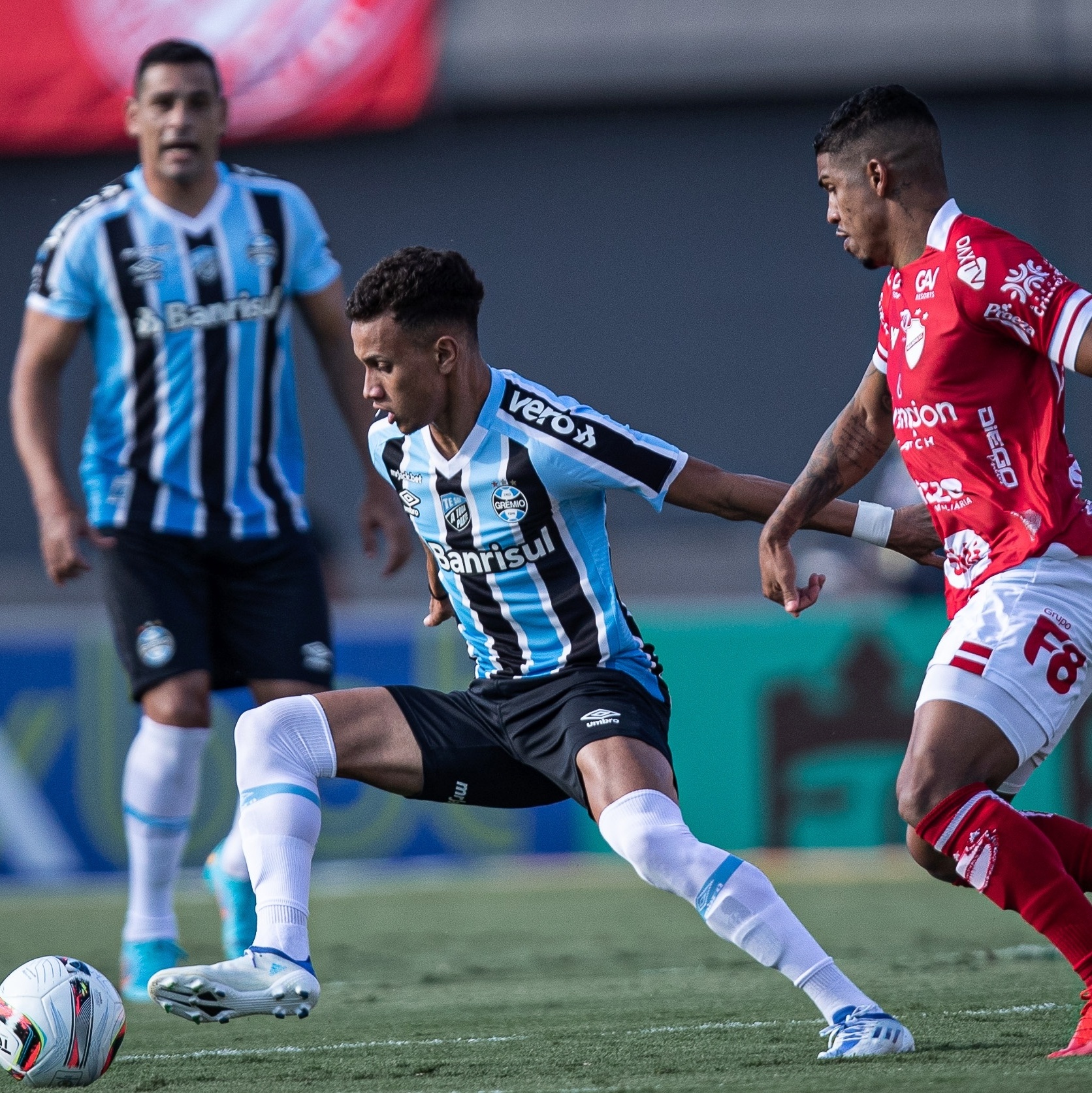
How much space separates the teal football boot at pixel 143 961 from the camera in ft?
17.2

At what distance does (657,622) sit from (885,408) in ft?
17.1

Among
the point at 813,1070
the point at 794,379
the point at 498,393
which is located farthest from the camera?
the point at 794,379

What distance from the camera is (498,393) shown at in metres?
4.26

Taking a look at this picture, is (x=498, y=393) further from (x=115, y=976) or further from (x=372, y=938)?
(x=372, y=938)

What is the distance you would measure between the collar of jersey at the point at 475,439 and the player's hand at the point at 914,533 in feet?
3.11

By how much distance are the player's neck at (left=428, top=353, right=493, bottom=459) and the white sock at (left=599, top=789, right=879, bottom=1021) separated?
38.4 inches

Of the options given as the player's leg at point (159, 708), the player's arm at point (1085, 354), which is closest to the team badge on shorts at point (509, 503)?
the player's arm at point (1085, 354)

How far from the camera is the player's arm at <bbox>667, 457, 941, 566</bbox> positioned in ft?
13.5

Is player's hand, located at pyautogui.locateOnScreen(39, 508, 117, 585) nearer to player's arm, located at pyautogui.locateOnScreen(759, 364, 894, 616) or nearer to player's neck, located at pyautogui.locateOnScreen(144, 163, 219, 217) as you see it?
player's neck, located at pyautogui.locateOnScreen(144, 163, 219, 217)

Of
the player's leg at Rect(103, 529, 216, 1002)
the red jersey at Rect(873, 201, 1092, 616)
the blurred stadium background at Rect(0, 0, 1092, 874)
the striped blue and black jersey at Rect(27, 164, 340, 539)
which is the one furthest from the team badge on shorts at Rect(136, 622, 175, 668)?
the blurred stadium background at Rect(0, 0, 1092, 874)

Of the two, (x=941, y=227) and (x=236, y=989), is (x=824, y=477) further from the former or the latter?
(x=236, y=989)

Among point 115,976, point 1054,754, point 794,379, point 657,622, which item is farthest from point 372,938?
point 794,379

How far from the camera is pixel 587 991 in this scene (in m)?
5.27

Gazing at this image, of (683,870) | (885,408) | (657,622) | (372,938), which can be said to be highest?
(885,408)
